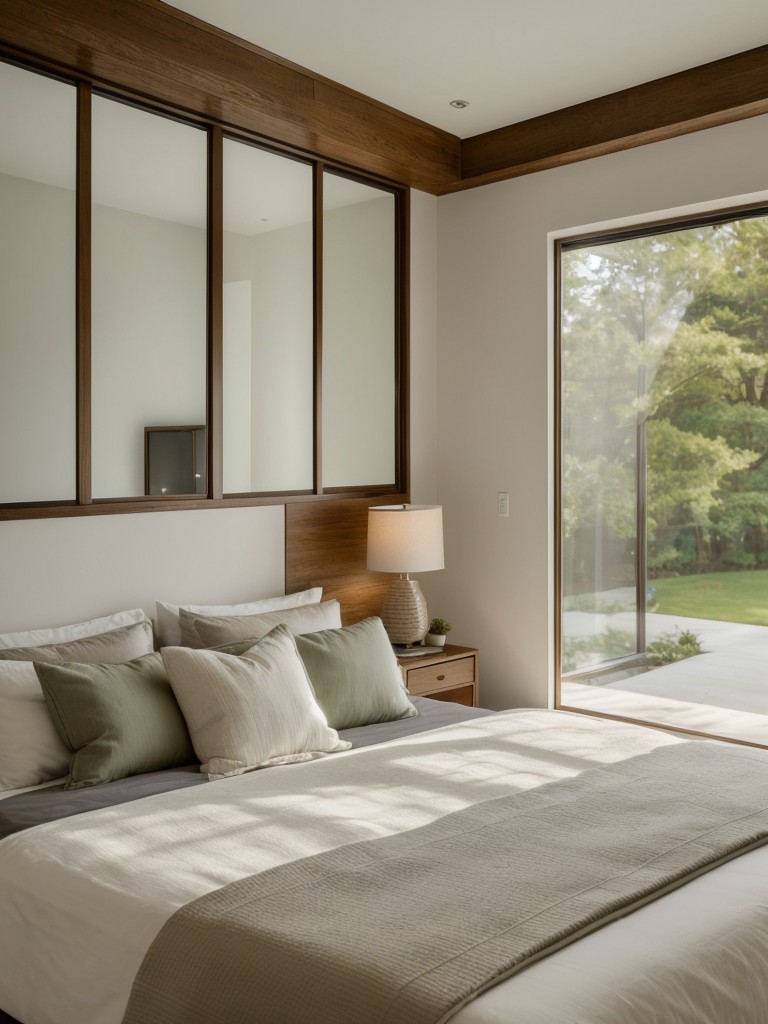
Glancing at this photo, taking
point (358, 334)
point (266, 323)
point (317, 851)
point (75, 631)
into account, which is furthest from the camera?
point (358, 334)

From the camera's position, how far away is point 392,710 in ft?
10.3

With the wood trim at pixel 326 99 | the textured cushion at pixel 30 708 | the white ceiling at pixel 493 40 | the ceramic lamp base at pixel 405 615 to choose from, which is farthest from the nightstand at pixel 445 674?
the white ceiling at pixel 493 40

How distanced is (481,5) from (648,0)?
526 millimetres

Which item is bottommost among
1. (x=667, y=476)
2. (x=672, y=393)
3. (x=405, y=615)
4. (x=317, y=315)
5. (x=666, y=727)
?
(x=666, y=727)

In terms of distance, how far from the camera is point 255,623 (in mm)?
3248

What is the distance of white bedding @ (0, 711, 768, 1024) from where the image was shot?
1.50m

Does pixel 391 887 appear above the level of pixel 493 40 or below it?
below

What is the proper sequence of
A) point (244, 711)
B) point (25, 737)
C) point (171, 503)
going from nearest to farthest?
point (25, 737), point (244, 711), point (171, 503)

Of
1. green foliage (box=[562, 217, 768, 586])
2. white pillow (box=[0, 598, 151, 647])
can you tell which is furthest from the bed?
green foliage (box=[562, 217, 768, 586])

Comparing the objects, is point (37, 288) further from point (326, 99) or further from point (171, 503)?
point (326, 99)

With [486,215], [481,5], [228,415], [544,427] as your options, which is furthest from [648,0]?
[228,415]

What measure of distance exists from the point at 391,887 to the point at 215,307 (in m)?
2.37

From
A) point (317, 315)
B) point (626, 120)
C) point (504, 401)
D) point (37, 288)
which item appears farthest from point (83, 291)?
point (626, 120)

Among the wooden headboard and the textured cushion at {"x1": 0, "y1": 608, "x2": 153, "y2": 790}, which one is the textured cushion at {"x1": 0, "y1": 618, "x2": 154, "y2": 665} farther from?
the wooden headboard
